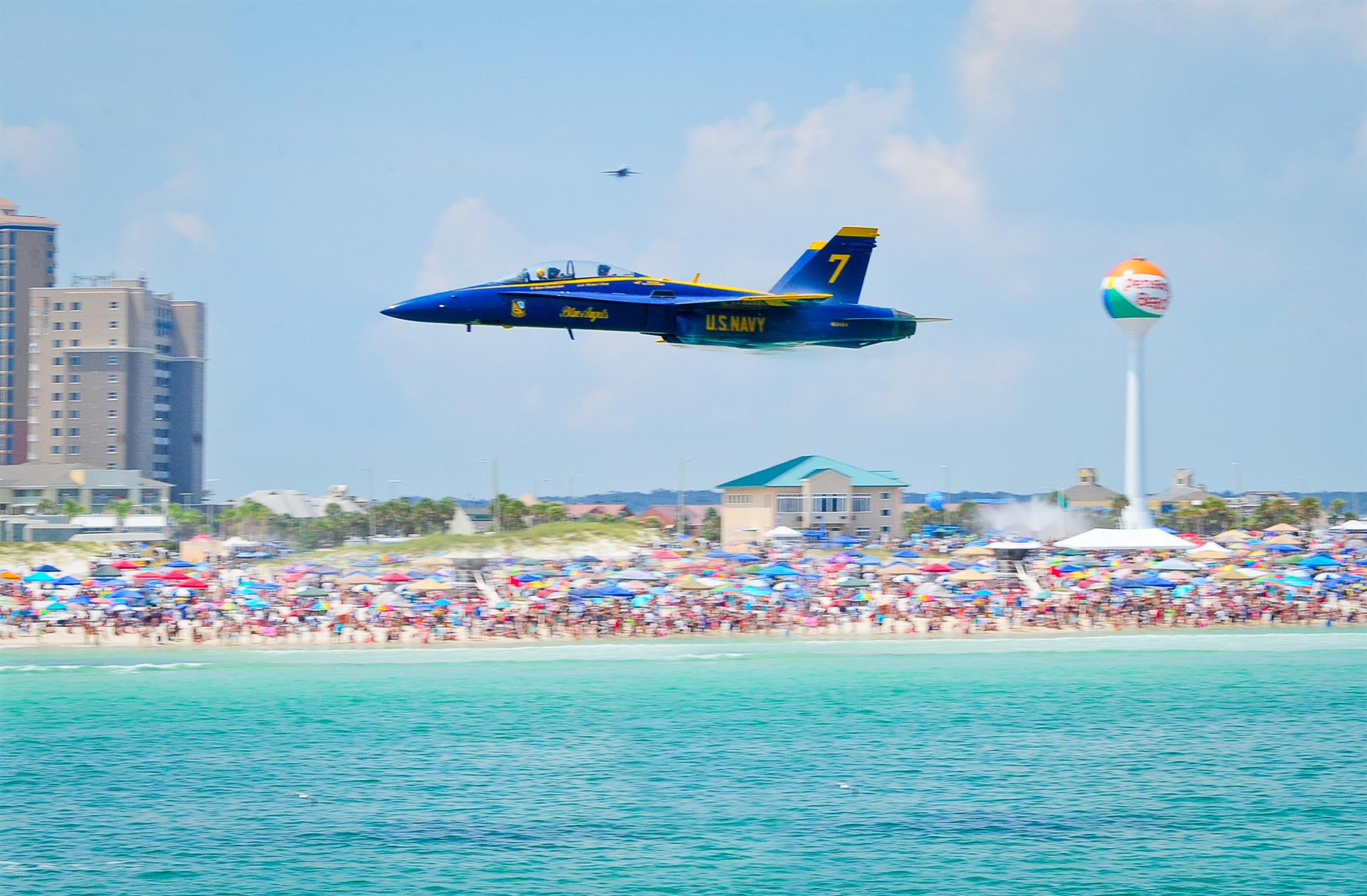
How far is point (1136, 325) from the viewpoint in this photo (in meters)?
96.9

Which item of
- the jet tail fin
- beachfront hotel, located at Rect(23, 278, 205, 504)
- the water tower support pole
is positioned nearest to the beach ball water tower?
the water tower support pole

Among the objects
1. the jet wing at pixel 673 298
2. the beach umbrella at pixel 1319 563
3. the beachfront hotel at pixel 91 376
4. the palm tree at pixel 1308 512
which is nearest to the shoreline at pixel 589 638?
the beach umbrella at pixel 1319 563

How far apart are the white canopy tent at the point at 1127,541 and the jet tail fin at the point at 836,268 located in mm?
48896

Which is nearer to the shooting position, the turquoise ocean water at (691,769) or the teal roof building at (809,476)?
the turquoise ocean water at (691,769)

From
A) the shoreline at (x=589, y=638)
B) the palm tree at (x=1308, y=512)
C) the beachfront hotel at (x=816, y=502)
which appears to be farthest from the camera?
the palm tree at (x=1308, y=512)

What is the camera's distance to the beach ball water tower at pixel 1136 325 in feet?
310

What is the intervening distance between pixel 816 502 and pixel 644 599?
4164cm

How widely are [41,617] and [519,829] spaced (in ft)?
102

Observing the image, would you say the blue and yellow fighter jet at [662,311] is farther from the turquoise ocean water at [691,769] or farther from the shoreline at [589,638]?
the shoreline at [589,638]

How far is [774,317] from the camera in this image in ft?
118

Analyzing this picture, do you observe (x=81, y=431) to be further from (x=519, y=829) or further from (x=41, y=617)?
(x=519, y=829)

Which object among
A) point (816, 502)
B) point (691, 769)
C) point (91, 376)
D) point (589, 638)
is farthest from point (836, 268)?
point (91, 376)

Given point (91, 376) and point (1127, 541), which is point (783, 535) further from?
point (91, 376)

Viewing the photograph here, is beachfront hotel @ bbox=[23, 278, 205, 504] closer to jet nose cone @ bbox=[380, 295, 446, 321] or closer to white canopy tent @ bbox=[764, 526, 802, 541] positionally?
white canopy tent @ bbox=[764, 526, 802, 541]
